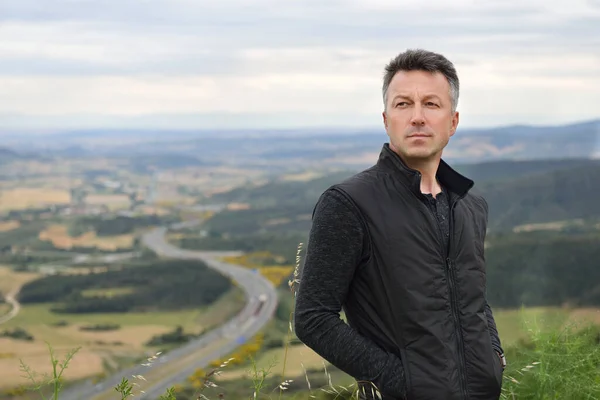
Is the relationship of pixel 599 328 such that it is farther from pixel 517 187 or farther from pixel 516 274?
pixel 517 187

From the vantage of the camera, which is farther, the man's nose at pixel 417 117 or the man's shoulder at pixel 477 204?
the man's shoulder at pixel 477 204

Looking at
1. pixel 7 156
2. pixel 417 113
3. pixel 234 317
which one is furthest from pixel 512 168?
pixel 7 156

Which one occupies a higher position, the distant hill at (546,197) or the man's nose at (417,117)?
the man's nose at (417,117)

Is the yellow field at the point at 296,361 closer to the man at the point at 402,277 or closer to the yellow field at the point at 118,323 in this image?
the man at the point at 402,277

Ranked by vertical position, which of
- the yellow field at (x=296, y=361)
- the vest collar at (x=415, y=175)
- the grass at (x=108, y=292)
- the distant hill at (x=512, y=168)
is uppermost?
the vest collar at (x=415, y=175)

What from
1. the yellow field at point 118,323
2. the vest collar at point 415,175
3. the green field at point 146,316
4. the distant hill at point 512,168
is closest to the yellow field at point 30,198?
the yellow field at point 118,323

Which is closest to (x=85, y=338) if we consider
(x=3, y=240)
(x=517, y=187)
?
(x=517, y=187)

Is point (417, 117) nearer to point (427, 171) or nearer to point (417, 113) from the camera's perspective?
point (417, 113)
